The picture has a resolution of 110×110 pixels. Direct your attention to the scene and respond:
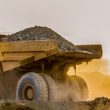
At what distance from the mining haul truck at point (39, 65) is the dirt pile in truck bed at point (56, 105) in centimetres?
116

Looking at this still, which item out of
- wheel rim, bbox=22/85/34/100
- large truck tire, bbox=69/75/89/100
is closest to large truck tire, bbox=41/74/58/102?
wheel rim, bbox=22/85/34/100

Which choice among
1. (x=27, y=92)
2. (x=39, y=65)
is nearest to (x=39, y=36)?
(x=39, y=65)

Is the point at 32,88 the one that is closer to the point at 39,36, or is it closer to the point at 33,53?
the point at 33,53

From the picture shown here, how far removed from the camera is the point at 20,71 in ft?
33.1

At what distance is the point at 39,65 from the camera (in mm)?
9820

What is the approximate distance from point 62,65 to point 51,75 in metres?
0.39

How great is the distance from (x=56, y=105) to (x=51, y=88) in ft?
5.63

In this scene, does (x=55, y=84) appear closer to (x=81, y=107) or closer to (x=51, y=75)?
(x=51, y=75)

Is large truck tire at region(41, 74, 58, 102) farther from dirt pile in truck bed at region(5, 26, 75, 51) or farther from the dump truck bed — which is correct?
dirt pile in truck bed at region(5, 26, 75, 51)

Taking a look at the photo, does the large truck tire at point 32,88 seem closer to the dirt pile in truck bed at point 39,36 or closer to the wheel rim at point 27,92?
the wheel rim at point 27,92

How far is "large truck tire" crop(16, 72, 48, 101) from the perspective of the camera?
29.9ft

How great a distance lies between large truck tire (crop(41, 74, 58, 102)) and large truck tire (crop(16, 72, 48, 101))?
0.33 ft

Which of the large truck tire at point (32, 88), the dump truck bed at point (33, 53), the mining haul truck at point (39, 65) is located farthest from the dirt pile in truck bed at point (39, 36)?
the large truck tire at point (32, 88)

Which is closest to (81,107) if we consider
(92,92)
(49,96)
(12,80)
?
(49,96)
